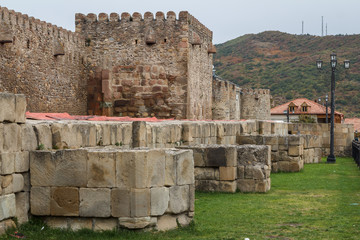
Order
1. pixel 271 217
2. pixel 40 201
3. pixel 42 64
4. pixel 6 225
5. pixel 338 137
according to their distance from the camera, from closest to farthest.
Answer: pixel 6 225, pixel 40 201, pixel 271 217, pixel 42 64, pixel 338 137

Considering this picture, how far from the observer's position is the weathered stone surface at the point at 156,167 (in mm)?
6727

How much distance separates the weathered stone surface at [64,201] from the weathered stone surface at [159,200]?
2.93ft

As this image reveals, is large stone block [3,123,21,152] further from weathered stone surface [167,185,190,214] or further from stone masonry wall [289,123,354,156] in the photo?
stone masonry wall [289,123,354,156]

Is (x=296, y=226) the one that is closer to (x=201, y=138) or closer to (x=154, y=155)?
(x=154, y=155)

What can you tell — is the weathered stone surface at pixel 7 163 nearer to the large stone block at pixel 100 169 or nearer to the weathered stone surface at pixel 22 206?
the weathered stone surface at pixel 22 206

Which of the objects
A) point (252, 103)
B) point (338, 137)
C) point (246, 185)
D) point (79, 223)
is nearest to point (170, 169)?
point (79, 223)

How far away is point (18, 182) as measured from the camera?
267 inches

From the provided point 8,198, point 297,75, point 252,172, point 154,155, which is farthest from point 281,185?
point 297,75

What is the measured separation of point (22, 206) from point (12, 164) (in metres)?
0.58

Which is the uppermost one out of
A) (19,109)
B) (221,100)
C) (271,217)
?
(221,100)


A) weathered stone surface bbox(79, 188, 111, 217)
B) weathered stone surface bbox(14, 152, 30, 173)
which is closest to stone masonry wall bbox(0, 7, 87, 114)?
weathered stone surface bbox(14, 152, 30, 173)

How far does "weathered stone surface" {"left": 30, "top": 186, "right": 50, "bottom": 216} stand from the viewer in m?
6.88

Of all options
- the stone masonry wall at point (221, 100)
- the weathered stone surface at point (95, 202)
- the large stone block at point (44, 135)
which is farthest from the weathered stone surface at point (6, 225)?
the stone masonry wall at point (221, 100)

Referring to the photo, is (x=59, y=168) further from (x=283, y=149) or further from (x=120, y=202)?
(x=283, y=149)
